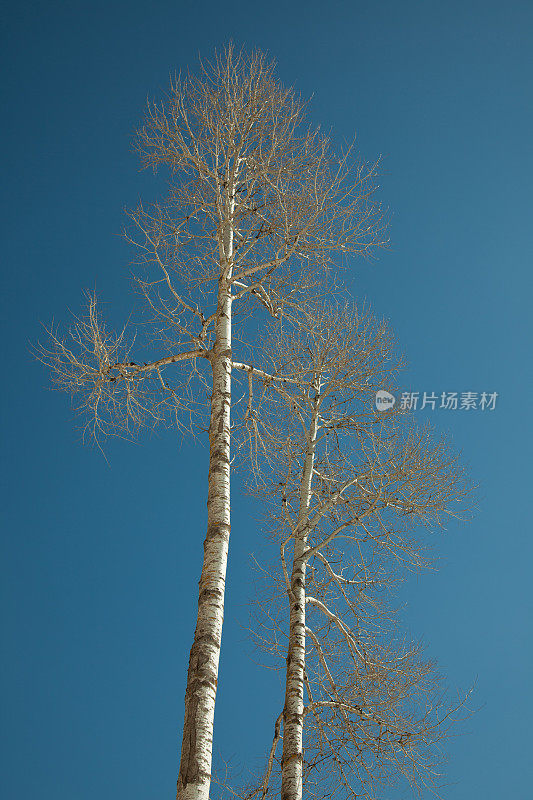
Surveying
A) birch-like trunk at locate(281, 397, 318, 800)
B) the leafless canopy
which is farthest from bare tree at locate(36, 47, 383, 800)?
birch-like trunk at locate(281, 397, 318, 800)

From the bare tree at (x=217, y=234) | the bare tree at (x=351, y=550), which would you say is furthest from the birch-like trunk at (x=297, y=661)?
the bare tree at (x=217, y=234)

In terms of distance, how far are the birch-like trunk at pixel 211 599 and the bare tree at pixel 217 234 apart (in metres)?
0.04

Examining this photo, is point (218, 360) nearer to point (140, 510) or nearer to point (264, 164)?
point (264, 164)

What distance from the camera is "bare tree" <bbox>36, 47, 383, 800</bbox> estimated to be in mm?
7547

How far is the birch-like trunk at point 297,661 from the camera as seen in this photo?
705 centimetres

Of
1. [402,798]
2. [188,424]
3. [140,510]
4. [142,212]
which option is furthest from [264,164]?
[140,510]

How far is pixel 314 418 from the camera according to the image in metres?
9.26

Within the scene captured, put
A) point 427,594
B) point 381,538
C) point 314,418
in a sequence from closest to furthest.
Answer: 1. point 381,538
2. point 314,418
3. point 427,594

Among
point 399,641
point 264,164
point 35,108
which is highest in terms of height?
point 35,108

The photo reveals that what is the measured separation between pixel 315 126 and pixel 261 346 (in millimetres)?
2732

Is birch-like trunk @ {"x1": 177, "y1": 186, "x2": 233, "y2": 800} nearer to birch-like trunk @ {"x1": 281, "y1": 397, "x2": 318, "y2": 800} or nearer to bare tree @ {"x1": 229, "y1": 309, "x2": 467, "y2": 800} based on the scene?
bare tree @ {"x1": 229, "y1": 309, "x2": 467, "y2": 800}

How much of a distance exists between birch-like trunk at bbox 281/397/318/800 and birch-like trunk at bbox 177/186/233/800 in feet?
7.27

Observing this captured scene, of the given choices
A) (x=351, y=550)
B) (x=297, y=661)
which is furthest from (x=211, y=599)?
(x=351, y=550)

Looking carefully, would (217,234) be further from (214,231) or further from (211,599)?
(211,599)
